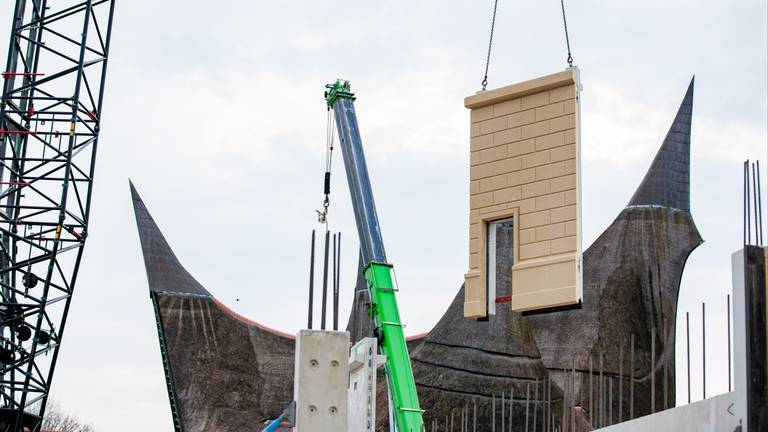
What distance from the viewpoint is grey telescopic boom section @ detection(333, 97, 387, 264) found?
1902 cm

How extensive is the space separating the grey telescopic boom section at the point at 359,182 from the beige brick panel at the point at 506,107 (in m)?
4.47

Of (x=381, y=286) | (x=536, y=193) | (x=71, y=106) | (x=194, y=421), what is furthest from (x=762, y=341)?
(x=194, y=421)

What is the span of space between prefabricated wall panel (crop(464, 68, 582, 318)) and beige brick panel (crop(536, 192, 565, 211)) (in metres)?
0.01

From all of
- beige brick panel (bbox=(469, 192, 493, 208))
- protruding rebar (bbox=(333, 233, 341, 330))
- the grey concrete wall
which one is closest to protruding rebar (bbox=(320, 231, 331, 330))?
protruding rebar (bbox=(333, 233, 341, 330))

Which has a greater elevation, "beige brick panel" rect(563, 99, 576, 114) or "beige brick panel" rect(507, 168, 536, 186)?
"beige brick panel" rect(563, 99, 576, 114)

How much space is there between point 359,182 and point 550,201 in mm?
5760

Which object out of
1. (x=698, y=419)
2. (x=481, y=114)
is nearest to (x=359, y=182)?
(x=481, y=114)

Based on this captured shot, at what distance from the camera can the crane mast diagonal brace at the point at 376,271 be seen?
17375mm

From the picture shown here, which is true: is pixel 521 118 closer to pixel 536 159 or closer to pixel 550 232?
pixel 536 159

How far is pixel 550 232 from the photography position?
560 inches

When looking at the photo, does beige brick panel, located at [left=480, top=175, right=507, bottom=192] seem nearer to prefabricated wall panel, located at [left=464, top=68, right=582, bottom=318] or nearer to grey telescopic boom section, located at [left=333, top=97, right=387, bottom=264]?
prefabricated wall panel, located at [left=464, top=68, right=582, bottom=318]

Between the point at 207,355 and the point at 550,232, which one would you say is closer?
the point at 550,232

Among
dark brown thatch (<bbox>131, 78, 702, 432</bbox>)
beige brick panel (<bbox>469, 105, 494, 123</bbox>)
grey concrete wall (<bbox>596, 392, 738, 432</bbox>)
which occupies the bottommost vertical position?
grey concrete wall (<bbox>596, 392, 738, 432</bbox>)

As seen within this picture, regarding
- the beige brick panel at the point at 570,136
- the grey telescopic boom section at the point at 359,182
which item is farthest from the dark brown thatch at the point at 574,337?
the beige brick panel at the point at 570,136
